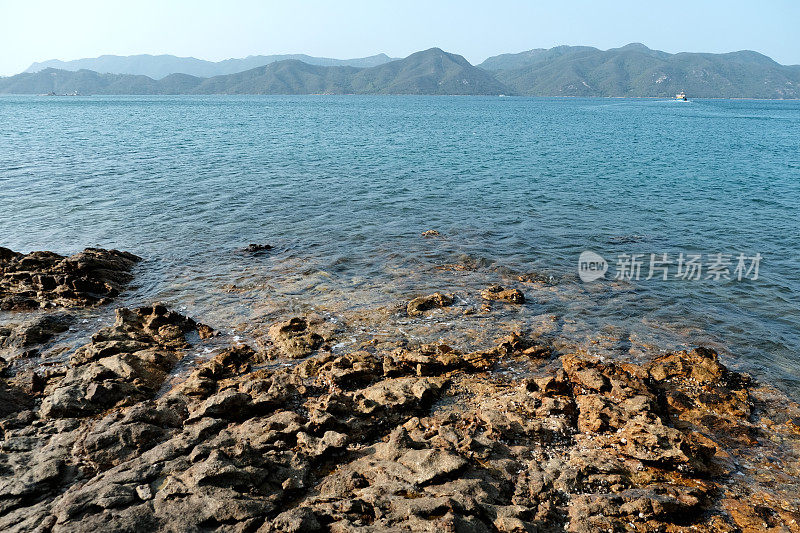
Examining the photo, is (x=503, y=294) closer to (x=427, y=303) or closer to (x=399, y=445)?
(x=427, y=303)

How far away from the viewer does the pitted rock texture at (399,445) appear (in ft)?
28.1

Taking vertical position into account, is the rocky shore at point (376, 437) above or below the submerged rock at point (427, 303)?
below

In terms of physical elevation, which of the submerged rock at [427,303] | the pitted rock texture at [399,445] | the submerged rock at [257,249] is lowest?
the pitted rock texture at [399,445]

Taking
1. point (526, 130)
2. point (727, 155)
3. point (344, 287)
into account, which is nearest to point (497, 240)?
point (344, 287)

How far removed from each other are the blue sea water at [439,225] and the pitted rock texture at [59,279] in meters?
1.25

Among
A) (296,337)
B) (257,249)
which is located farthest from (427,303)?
(257,249)

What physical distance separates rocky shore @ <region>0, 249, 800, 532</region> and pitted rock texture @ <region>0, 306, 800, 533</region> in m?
0.05

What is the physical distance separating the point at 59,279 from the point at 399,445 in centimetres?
1786

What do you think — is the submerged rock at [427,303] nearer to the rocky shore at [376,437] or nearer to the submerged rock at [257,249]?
the rocky shore at [376,437]

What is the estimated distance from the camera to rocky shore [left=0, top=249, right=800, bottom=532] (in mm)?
8633

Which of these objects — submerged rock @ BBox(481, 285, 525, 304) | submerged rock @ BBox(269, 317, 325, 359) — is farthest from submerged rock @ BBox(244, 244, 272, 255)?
submerged rock @ BBox(481, 285, 525, 304)

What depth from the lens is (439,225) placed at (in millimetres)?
31188

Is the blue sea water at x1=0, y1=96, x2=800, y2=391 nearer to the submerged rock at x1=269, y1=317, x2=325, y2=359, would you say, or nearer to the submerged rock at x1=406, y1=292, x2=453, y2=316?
the submerged rock at x1=406, y1=292, x2=453, y2=316

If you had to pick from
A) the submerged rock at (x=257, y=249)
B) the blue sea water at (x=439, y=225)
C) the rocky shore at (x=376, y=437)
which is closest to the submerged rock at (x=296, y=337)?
the rocky shore at (x=376, y=437)
